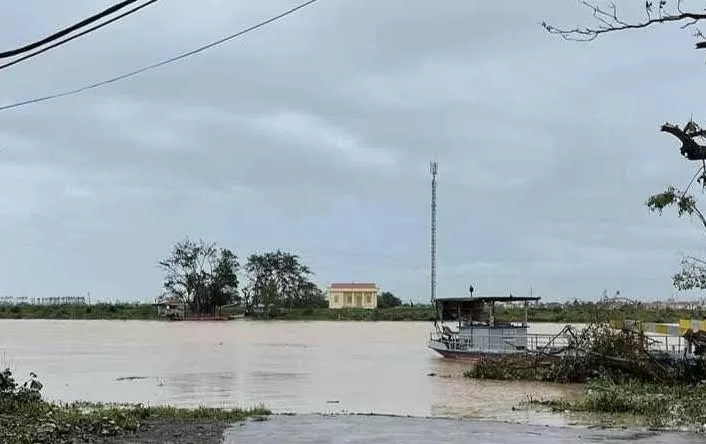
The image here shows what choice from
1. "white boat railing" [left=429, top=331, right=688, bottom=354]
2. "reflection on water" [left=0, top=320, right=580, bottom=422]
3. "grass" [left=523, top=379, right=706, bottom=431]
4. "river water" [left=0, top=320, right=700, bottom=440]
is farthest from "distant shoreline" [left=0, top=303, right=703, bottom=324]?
"grass" [left=523, top=379, right=706, bottom=431]

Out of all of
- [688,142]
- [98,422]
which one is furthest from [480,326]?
[688,142]

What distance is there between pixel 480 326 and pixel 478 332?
0.34 meters

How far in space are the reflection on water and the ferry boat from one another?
98 cm

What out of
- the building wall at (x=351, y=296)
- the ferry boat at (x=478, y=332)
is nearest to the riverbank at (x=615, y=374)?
the ferry boat at (x=478, y=332)

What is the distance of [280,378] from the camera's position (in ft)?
103

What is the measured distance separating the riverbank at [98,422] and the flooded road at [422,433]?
554mm

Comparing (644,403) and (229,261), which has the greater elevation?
(229,261)

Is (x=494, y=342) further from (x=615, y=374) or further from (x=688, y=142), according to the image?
(x=688, y=142)

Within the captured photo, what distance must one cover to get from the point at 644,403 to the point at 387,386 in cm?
1227

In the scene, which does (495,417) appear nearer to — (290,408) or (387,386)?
(290,408)

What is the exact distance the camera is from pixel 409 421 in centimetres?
1414

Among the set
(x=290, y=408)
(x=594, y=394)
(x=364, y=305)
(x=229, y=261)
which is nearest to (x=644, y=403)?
(x=594, y=394)

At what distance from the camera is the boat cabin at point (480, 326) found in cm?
3789

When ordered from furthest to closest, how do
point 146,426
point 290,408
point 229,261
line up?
point 229,261
point 290,408
point 146,426
